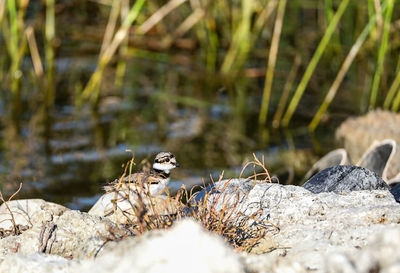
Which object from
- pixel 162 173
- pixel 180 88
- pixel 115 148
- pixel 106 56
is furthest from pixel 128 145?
pixel 162 173

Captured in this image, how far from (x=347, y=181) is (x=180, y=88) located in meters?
5.41

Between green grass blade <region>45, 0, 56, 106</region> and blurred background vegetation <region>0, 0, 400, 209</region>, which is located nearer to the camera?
blurred background vegetation <region>0, 0, 400, 209</region>

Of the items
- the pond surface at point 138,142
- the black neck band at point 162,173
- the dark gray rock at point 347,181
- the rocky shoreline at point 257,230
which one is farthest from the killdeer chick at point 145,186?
the pond surface at point 138,142

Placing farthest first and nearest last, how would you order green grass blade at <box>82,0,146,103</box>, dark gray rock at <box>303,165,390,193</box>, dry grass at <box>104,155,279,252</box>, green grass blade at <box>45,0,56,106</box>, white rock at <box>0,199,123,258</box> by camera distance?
green grass blade at <box>45,0,56,106</box>
green grass blade at <box>82,0,146,103</box>
dark gray rock at <box>303,165,390,193</box>
white rock at <box>0,199,123,258</box>
dry grass at <box>104,155,279,252</box>

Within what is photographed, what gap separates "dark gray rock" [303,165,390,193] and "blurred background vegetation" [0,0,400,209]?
2.25 meters

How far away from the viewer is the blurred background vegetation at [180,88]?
679 centimetres

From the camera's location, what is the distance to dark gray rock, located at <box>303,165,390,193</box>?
3.93 meters

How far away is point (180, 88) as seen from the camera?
30.1ft

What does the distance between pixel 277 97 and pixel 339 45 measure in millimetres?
1825

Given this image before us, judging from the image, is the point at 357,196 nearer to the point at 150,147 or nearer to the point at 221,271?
the point at 221,271

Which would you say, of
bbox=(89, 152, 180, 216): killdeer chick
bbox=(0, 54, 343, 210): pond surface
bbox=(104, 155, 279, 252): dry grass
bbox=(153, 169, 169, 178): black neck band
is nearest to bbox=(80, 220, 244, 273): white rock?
bbox=(104, 155, 279, 252): dry grass

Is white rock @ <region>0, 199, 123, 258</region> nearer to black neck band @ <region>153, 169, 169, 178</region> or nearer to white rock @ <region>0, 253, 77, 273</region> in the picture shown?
white rock @ <region>0, 253, 77, 273</region>

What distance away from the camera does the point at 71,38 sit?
10.9 m

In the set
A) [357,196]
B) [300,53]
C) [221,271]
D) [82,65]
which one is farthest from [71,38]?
[221,271]
